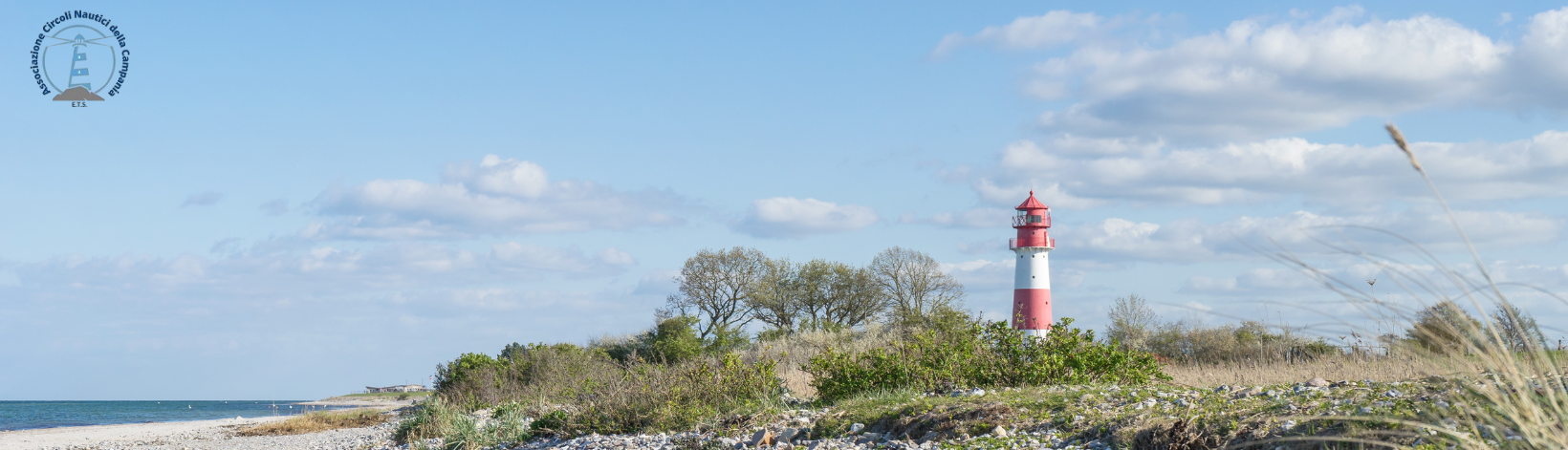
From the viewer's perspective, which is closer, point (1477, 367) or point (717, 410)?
point (1477, 367)

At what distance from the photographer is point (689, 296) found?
4019cm

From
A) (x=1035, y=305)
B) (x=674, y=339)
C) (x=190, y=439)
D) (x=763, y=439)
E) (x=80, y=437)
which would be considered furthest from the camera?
(x=674, y=339)

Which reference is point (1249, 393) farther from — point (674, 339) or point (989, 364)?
point (674, 339)

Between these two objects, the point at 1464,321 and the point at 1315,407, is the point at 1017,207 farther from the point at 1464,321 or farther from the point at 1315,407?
the point at 1464,321

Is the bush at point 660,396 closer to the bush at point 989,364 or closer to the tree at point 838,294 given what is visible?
the bush at point 989,364

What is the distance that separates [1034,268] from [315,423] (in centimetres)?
2225

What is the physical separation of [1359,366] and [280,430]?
76.6 feet

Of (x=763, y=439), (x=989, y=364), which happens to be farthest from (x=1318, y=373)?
(x=763, y=439)

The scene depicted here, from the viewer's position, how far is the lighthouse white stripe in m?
31.8

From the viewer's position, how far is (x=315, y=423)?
79.9 ft

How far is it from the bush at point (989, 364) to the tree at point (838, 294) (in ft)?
92.8

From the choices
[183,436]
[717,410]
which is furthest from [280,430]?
[717,410]

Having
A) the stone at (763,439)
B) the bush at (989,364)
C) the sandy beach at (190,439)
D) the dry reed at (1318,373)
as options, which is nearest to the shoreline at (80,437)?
the sandy beach at (190,439)

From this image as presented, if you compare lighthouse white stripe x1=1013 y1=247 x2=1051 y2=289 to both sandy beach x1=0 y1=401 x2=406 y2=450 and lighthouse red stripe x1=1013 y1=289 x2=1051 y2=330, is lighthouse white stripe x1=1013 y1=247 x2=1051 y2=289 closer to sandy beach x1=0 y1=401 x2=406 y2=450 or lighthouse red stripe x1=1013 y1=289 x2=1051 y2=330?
lighthouse red stripe x1=1013 y1=289 x2=1051 y2=330
